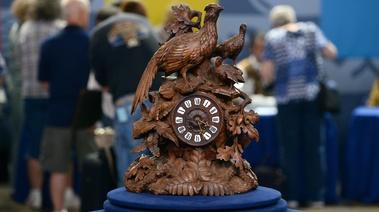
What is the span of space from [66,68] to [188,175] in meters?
4.52

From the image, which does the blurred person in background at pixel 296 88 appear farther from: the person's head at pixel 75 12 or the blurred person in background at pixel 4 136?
the blurred person in background at pixel 4 136

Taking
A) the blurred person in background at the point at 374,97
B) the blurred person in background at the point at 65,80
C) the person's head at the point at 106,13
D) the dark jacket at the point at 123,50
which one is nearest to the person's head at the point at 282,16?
the blurred person in background at the point at 374,97

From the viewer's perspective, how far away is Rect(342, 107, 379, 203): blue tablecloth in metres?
9.08

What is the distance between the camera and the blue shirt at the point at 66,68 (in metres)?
8.08

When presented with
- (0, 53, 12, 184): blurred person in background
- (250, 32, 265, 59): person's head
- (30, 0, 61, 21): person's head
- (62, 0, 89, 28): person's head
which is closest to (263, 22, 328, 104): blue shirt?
(250, 32, 265, 59): person's head

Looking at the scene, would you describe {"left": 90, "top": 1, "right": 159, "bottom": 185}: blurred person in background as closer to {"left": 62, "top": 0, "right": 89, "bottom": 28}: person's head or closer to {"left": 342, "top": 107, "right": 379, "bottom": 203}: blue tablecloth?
{"left": 62, "top": 0, "right": 89, "bottom": 28}: person's head

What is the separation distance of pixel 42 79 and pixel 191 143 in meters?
4.66

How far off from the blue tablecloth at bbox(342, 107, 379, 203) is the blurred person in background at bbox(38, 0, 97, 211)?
2360 mm

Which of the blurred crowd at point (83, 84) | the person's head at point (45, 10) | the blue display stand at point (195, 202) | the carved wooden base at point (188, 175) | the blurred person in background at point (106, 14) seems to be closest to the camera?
the blue display stand at point (195, 202)

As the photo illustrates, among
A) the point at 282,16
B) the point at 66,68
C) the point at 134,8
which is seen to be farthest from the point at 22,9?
the point at 134,8

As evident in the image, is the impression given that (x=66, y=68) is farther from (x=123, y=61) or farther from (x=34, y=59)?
(x=123, y=61)

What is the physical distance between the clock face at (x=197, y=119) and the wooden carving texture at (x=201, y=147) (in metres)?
0.02

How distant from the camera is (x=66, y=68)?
319 inches

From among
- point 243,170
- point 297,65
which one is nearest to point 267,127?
point 297,65
